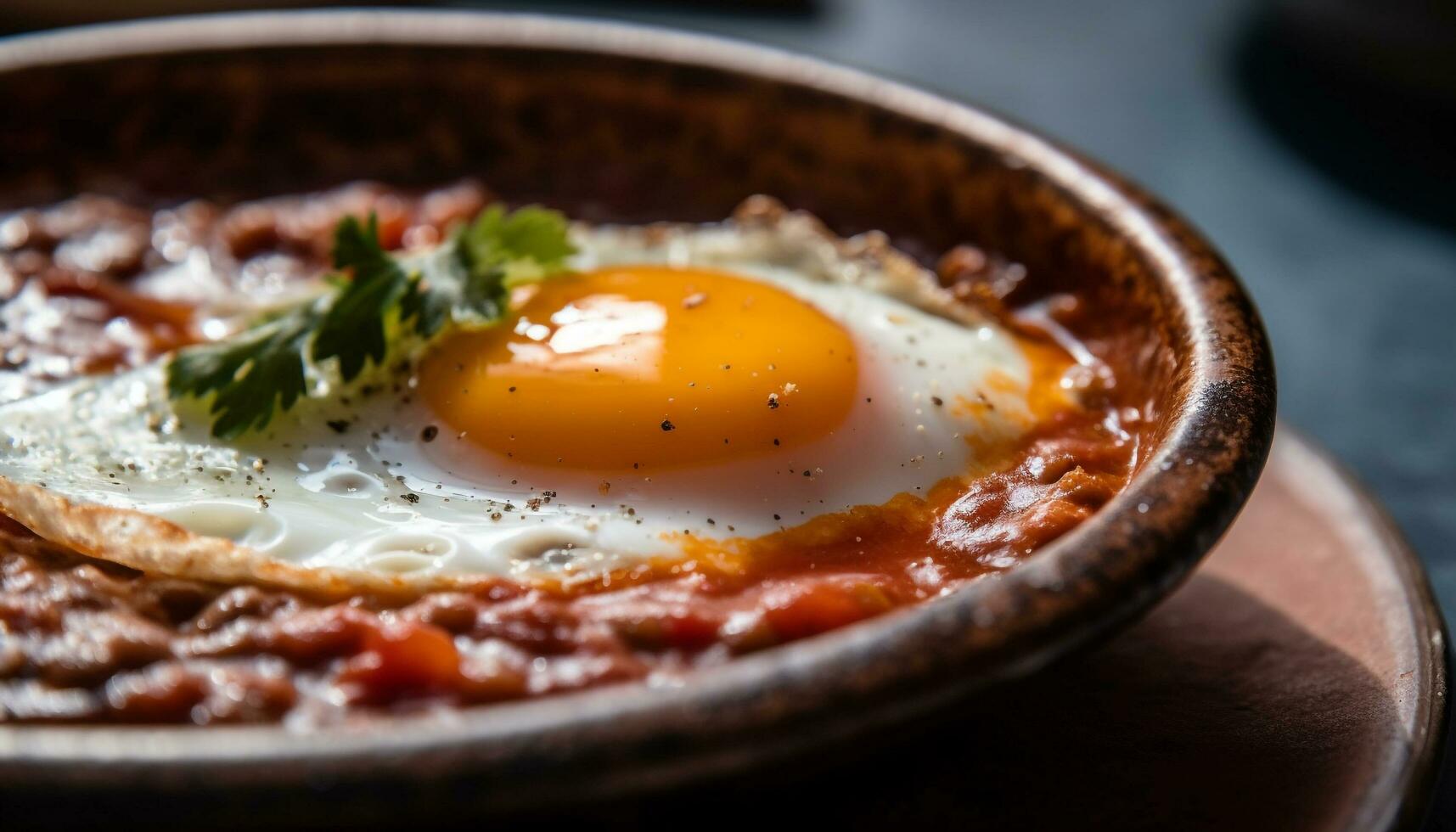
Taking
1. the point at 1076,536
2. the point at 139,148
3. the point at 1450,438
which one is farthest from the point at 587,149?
the point at 1450,438

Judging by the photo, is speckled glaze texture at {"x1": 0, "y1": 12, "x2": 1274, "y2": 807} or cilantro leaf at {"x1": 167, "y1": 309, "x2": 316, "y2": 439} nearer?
speckled glaze texture at {"x1": 0, "y1": 12, "x2": 1274, "y2": 807}

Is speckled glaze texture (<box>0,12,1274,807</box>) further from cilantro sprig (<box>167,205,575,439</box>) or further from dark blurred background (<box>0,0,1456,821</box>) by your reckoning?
cilantro sprig (<box>167,205,575,439</box>)

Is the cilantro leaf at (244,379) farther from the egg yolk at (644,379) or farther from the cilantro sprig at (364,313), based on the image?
the egg yolk at (644,379)

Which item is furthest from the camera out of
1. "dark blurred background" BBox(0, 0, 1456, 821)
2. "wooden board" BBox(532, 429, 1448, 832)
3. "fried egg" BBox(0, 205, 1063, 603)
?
"dark blurred background" BBox(0, 0, 1456, 821)

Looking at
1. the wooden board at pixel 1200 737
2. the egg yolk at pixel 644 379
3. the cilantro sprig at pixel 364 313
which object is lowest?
the wooden board at pixel 1200 737

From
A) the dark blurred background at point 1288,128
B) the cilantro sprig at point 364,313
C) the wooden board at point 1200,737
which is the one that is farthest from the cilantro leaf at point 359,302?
the dark blurred background at point 1288,128

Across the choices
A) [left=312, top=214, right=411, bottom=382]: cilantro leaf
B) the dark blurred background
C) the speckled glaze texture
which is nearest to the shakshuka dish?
[left=312, top=214, right=411, bottom=382]: cilantro leaf
